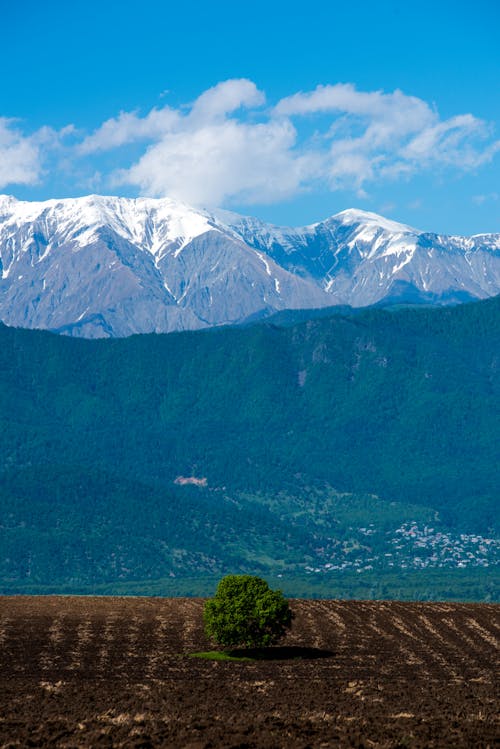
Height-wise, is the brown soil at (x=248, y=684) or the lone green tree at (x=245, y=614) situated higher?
the lone green tree at (x=245, y=614)

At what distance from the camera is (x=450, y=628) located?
148000 millimetres

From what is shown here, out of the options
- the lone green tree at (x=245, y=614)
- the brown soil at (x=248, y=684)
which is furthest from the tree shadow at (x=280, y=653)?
the lone green tree at (x=245, y=614)

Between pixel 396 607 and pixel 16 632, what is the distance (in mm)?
58375

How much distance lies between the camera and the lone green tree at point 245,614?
111375 millimetres

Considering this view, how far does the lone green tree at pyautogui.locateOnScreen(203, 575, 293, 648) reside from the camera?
111375 mm

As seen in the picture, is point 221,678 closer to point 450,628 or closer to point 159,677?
point 159,677

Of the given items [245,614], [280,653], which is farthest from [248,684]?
[280,653]

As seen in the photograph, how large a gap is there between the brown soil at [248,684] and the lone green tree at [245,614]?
298 cm

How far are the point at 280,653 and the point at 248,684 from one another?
2775cm

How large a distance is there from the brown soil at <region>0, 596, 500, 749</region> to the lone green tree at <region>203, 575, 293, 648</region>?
2981 millimetres

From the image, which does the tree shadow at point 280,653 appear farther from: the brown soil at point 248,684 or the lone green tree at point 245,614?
the lone green tree at point 245,614

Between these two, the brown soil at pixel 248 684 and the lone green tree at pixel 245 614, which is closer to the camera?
the brown soil at pixel 248 684

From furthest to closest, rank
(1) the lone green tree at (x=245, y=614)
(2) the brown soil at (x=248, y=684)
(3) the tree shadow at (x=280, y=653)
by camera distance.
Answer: (3) the tree shadow at (x=280, y=653) < (1) the lone green tree at (x=245, y=614) < (2) the brown soil at (x=248, y=684)

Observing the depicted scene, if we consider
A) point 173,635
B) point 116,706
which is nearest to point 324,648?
point 173,635
